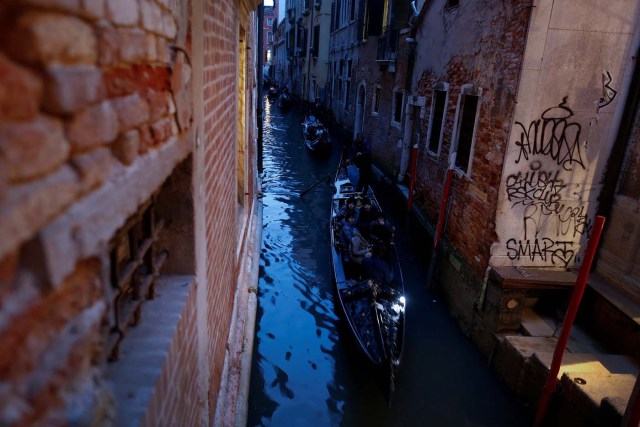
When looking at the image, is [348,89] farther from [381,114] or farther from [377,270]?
[377,270]

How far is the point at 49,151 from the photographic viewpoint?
2.48ft

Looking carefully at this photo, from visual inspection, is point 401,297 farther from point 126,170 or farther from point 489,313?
point 126,170

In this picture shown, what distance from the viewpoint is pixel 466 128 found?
6.79 meters

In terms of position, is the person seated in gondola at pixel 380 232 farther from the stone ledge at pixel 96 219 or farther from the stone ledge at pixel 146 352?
the stone ledge at pixel 96 219

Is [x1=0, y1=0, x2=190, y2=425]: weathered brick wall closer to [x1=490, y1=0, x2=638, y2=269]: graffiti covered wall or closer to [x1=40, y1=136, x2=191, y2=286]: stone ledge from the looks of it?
[x1=40, y1=136, x2=191, y2=286]: stone ledge

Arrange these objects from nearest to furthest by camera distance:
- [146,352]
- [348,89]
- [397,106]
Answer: [146,352]
[397,106]
[348,89]

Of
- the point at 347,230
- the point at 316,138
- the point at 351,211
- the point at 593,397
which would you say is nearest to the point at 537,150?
the point at 593,397

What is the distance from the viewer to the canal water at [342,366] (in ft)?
16.2

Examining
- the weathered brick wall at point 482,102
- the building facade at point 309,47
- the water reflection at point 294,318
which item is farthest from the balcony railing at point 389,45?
the building facade at point 309,47

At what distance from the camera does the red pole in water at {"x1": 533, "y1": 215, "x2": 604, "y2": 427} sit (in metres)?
3.77

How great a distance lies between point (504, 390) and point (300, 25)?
2899 centimetres

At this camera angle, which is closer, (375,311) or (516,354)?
(516,354)

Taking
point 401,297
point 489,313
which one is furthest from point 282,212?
point 489,313

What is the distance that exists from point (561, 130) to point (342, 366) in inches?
152
